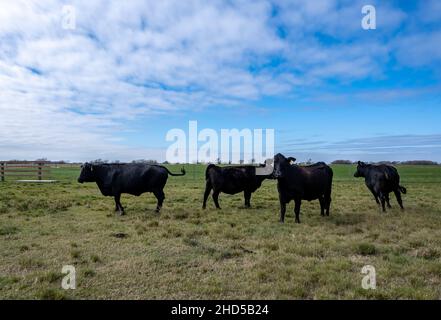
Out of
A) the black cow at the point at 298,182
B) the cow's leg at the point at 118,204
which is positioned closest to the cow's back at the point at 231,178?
the black cow at the point at 298,182

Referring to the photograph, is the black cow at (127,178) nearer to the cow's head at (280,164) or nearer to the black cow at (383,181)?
the cow's head at (280,164)

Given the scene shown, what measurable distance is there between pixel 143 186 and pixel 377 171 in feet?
27.5

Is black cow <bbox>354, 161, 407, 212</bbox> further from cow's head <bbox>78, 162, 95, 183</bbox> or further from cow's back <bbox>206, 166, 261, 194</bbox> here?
cow's head <bbox>78, 162, 95, 183</bbox>

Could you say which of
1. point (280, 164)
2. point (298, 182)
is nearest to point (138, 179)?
point (280, 164)

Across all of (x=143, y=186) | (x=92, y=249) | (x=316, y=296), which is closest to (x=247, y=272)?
(x=316, y=296)

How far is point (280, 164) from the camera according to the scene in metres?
10.5

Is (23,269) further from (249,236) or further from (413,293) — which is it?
(413,293)

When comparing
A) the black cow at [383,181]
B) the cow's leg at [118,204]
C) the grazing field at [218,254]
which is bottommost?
the grazing field at [218,254]

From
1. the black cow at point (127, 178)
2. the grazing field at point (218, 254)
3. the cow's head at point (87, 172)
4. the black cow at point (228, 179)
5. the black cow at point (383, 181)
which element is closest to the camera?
the grazing field at point (218, 254)

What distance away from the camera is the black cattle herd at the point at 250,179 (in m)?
10.6

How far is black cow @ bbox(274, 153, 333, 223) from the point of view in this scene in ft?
34.1

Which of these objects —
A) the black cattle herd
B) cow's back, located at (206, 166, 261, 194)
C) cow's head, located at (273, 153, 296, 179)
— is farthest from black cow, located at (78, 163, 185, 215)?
cow's head, located at (273, 153, 296, 179)

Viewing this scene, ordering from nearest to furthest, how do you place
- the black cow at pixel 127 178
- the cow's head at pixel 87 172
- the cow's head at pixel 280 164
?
1. the cow's head at pixel 280 164
2. the black cow at pixel 127 178
3. the cow's head at pixel 87 172

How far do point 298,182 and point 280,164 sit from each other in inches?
31.0
